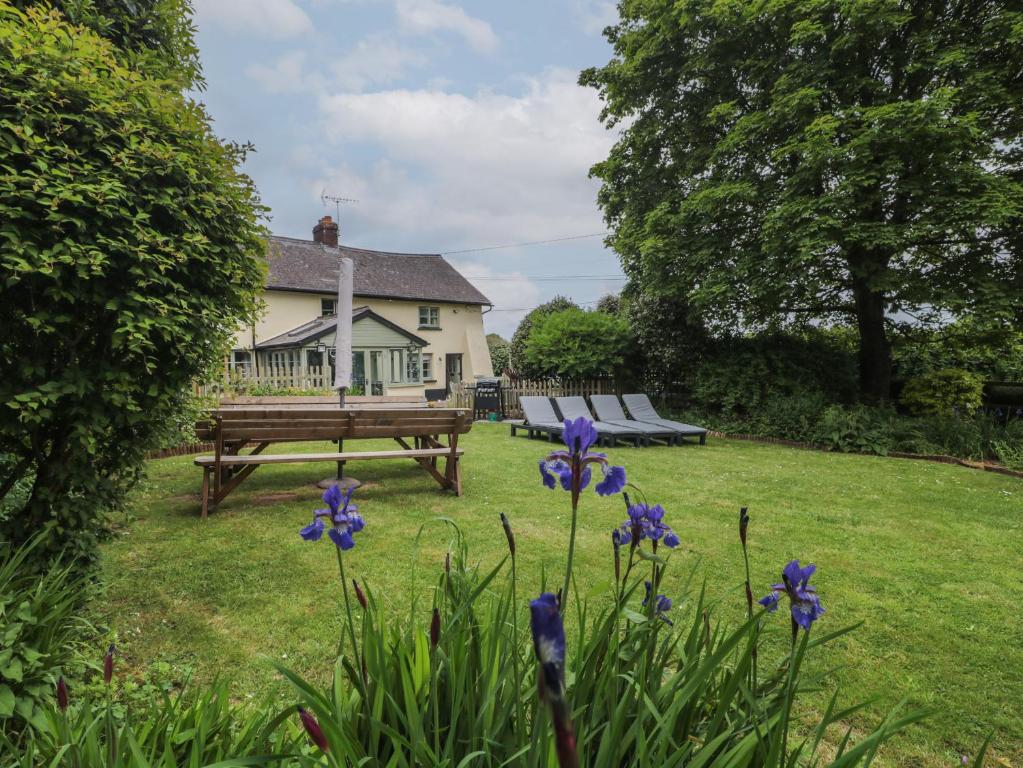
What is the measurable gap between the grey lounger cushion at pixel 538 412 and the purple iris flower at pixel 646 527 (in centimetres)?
933

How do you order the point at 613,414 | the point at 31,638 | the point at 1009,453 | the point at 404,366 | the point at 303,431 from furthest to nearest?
the point at 404,366 < the point at 613,414 < the point at 1009,453 < the point at 303,431 < the point at 31,638

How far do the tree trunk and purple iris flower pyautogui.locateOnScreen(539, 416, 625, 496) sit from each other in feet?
42.8

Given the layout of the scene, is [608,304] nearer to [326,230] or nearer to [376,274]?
[376,274]

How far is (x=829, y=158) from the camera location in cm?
960

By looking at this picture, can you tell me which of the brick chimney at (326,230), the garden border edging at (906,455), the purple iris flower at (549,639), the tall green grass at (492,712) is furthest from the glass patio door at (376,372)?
the purple iris flower at (549,639)

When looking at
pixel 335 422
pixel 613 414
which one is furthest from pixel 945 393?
pixel 335 422

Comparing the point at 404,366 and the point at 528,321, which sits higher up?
the point at 528,321

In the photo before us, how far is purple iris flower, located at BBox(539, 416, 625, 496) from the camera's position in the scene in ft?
3.68

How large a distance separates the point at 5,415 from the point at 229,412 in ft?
8.66

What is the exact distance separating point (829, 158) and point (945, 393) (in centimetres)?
577

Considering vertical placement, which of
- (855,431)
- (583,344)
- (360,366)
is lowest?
(855,431)

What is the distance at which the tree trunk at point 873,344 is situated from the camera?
38.2 ft

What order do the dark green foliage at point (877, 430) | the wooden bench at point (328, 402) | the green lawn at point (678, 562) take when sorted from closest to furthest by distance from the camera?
the green lawn at point (678, 562)
the dark green foliage at point (877, 430)
the wooden bench at point (328, 402)

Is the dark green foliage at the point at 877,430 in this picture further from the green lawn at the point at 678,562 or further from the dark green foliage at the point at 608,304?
the dark green foliage at the point at 608,304
